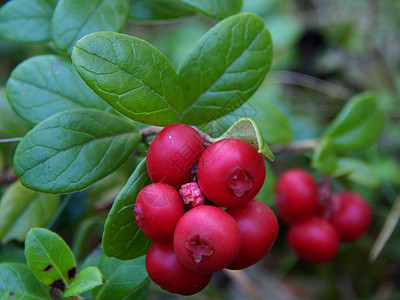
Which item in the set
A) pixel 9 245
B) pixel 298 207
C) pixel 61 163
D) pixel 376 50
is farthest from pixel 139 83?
pixel 376 50

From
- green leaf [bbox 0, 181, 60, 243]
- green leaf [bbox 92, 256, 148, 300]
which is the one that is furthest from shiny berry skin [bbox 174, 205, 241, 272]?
green leaf [bbox 0, 181, 60, 243]

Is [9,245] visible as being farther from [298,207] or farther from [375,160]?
[375,160]

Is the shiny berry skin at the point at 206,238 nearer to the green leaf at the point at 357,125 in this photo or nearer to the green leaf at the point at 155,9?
the green leaf at the point at 155,9

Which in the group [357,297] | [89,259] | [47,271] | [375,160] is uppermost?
[47,271]

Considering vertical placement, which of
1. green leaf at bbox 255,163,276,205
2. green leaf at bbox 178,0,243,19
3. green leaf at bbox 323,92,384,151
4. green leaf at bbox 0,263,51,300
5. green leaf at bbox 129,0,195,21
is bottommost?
green leaf at bbox 255,163,276,205

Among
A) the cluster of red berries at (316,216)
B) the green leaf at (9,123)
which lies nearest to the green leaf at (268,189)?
the cluster of red berries at (316,216)

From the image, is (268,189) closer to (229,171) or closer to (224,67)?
(224,67)

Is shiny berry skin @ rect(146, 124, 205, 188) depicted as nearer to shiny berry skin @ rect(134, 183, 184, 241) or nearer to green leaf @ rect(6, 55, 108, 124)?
shiny berry skin @ rect(134, 183, 184, 241)
